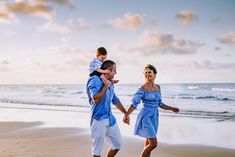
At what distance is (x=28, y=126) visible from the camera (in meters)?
13.6

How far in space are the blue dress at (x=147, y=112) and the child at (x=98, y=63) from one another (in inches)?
35.7

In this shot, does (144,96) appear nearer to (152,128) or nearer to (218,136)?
(152,128)

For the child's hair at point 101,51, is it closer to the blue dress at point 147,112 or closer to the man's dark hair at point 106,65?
the man's dark hair at point 106,65

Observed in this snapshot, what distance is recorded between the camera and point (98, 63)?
5395 mm

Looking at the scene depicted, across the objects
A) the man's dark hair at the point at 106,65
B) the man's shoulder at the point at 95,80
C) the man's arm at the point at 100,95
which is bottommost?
the man's arm at the point at 100,95

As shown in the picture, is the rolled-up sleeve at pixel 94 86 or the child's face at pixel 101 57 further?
the child's face at pixel 101 57

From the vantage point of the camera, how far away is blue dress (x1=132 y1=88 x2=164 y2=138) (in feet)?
19.7

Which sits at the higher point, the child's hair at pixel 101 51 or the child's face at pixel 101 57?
the child's hair at pixel 101 51

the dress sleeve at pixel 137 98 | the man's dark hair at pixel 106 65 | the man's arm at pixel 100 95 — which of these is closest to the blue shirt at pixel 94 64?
the man's dark hair at pixel 106 65

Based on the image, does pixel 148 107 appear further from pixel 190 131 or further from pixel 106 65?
pixel 190 131

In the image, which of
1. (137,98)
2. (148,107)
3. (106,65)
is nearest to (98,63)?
(106,65)

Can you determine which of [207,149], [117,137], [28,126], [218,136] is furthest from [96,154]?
[28,126]

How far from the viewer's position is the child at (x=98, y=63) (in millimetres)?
5127

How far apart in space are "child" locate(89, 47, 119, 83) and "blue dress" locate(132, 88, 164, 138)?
91cm
